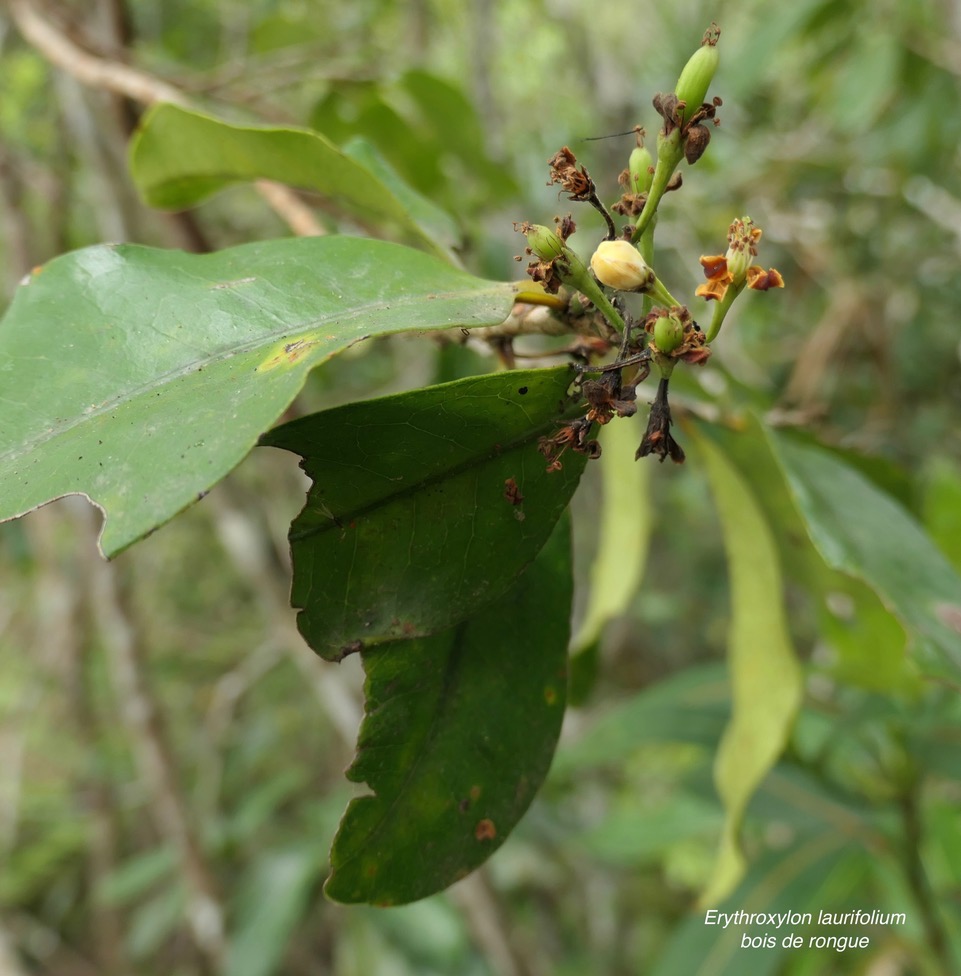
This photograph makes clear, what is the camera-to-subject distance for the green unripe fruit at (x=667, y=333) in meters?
0.39

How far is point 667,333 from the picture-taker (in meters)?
0.39

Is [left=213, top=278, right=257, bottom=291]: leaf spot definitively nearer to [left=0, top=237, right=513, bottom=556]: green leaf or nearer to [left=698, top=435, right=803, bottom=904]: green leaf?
[left=0, top=237, right=513, bottom=556]: green leaf

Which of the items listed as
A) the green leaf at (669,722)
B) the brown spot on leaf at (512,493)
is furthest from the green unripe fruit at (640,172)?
the green leaf at (669,722)

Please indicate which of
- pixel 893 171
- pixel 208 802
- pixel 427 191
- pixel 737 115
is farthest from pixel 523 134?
pixel 208 802

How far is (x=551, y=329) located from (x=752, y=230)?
0.13 metres

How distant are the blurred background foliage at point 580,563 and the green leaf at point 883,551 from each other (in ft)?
0.37

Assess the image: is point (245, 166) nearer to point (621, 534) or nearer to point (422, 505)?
point (422, 505)

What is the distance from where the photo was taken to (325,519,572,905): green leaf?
0.47 meters

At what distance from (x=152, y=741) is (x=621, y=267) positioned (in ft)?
5.67

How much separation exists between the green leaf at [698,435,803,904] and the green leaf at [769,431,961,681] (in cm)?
6

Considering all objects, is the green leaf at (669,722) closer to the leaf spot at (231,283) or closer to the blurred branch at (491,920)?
the blurred branch at (491,920)

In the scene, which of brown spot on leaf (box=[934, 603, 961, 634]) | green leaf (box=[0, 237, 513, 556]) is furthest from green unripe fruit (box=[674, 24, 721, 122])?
brown spot on leaf (box=[934, 603, 961, 634])

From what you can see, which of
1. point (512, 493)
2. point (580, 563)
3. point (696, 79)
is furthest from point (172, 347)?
→ point (580, 563)

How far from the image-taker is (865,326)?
7.52 feet
